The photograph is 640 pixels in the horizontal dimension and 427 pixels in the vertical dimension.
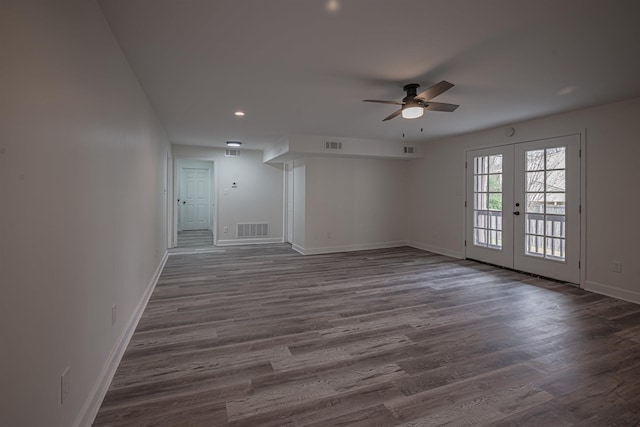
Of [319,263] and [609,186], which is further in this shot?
[319,263]

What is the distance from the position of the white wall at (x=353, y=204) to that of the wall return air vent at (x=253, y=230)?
116 cm

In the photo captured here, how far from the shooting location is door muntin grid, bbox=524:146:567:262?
4.55m

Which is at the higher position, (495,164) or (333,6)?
(333,6)

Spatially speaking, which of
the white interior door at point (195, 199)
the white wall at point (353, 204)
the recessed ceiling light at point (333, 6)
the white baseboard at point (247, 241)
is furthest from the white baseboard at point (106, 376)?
the white interior door at point (195, 199)

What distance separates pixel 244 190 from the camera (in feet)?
25.9

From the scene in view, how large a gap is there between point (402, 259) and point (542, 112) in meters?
3.32

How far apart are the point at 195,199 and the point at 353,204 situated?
19.6 feet

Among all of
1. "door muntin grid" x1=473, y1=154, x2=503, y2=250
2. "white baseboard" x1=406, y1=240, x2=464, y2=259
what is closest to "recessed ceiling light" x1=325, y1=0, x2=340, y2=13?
"door muntin grid" x1=473, y1=154, x2=503, y2=250

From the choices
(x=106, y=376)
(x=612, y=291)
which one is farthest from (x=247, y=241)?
(x=612, y=291)

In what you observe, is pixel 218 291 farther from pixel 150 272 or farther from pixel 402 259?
pixel 402 259

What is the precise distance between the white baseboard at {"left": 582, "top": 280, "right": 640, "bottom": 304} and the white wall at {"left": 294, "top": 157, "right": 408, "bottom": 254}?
389cm

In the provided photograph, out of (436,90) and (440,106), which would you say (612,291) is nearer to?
(440,106)

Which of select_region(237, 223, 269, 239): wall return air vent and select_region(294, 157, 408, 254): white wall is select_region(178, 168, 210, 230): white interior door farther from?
select_region(294, 157, 408, 254): white wall

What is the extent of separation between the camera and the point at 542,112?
4.36 m
